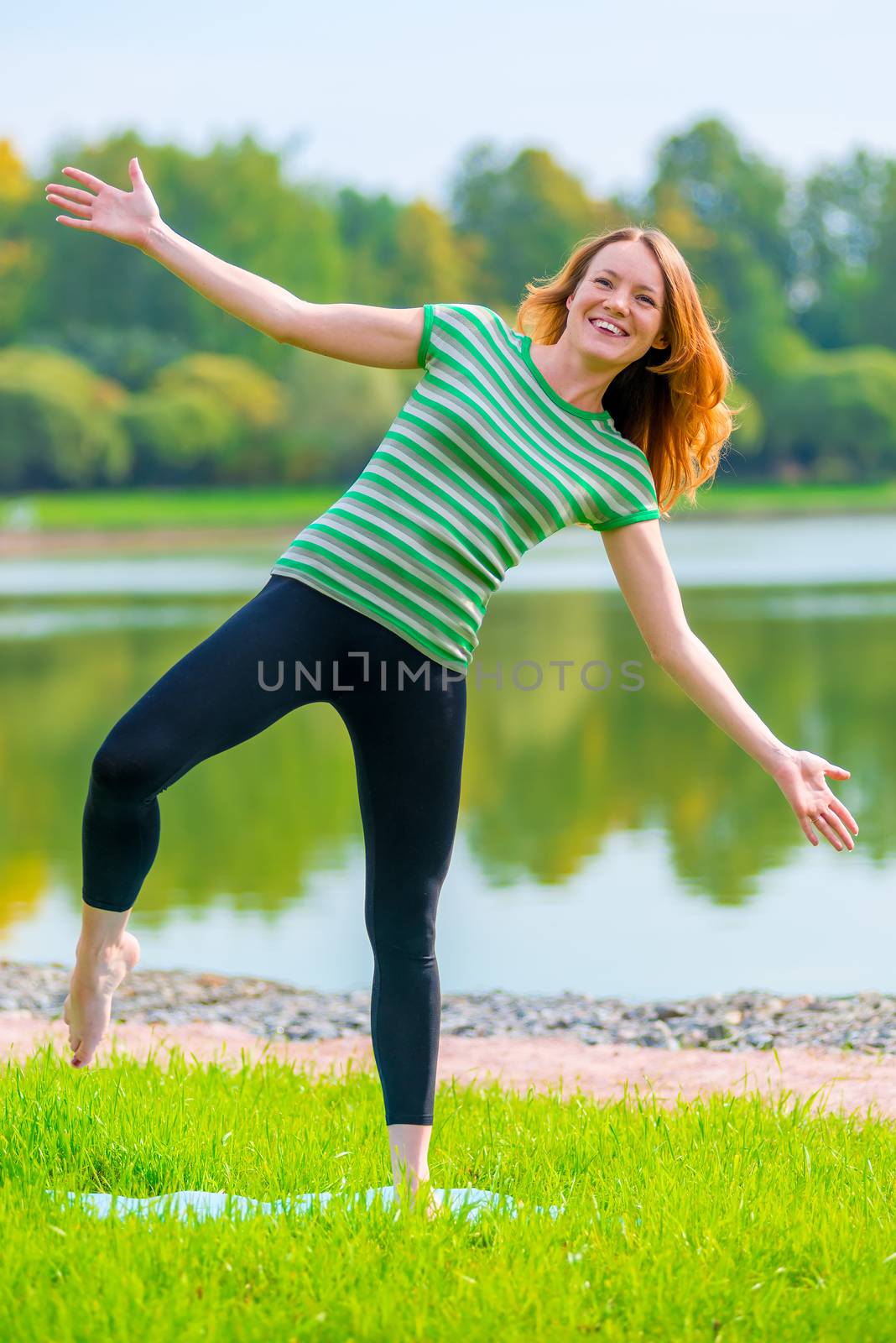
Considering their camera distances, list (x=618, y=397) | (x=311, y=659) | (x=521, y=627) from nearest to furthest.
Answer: (x=311, y=659)
(x=618, y=397)
(x=521, y=627)

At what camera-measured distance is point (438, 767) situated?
10.2ft

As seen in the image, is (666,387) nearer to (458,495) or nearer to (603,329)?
(603,329)

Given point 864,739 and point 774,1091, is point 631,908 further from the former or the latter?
point 864,739

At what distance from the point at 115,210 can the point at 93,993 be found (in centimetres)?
146

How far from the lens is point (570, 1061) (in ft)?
16.8

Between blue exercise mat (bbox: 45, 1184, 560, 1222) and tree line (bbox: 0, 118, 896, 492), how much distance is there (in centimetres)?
5089

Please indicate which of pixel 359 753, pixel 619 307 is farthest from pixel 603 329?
pixel 359 753

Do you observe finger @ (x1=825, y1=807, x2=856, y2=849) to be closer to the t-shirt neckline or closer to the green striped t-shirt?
the green striped t-shirt

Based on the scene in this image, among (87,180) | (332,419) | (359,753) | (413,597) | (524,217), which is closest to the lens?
(413,597)

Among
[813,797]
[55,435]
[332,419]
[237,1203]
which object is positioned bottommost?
[237,1203]

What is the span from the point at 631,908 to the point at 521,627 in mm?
12481

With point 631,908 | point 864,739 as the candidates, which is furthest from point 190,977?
point 864,739

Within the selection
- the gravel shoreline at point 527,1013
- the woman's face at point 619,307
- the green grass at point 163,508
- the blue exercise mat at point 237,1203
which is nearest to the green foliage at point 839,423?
the green grass at point 163,508

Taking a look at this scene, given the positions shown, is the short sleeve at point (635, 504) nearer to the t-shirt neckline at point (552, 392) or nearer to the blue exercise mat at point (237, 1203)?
the t-shirt neckline at point (552, 392)
